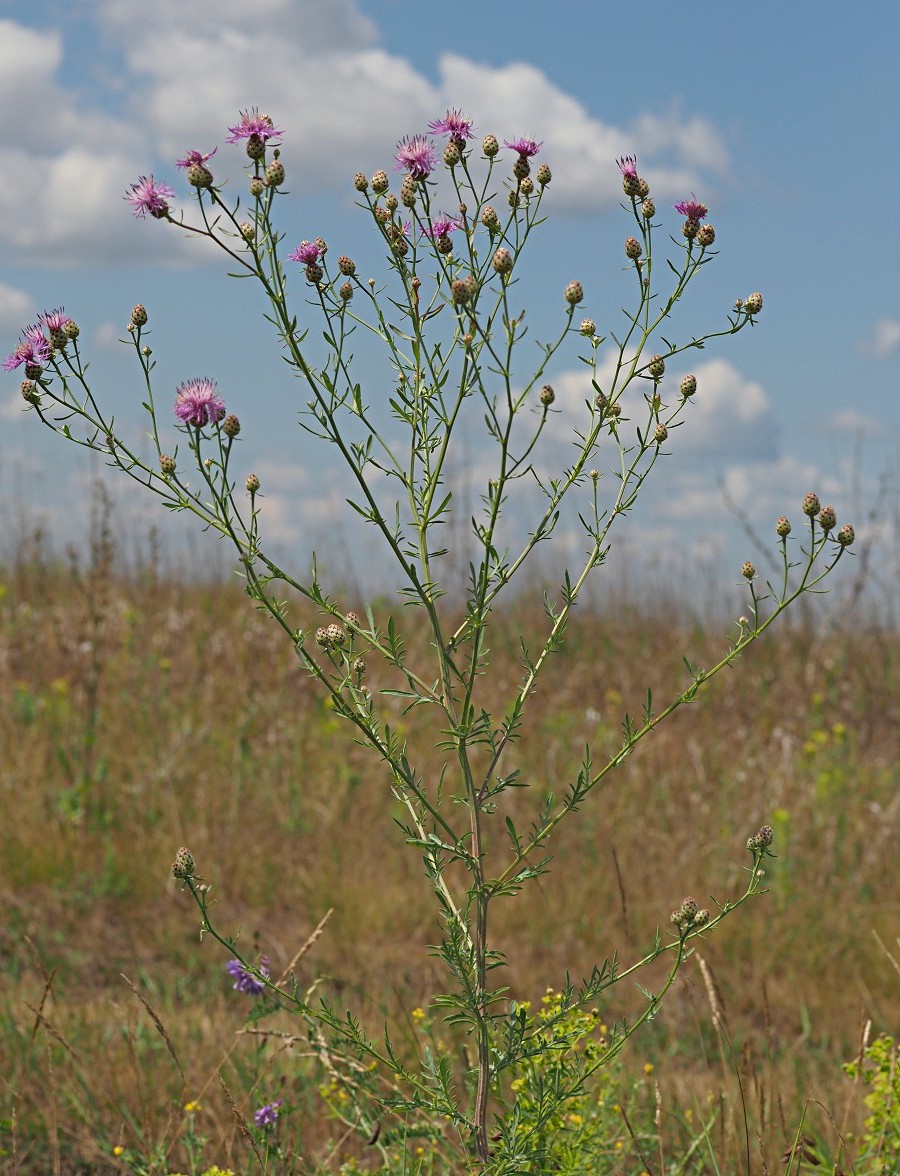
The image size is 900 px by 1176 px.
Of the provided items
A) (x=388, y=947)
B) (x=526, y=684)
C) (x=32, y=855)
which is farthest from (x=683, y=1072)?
(x=32, y=855)

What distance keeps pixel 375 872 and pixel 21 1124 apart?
6.27 feet

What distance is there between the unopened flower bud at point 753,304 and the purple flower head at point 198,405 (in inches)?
33.7

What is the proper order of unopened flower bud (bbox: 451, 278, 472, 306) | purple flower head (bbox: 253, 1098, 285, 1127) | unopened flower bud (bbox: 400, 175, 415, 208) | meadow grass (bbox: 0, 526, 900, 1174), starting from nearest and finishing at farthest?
unopened flower bud (bbox: 451, 278, 472, 306), unopened flower bud (bbox: 400, 175, 415, 208), purple flower head (bbox: 253, 1098, 285, 1127), meadow grass (bbox: 0, 526, 900, 1174)

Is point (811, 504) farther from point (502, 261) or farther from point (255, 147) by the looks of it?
point (255, 147)

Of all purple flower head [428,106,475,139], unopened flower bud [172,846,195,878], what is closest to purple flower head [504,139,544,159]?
purple flower head [428,106,475,139]

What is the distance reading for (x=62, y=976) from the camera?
3.93 meters

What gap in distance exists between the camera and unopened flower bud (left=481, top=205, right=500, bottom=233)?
69.6 inches

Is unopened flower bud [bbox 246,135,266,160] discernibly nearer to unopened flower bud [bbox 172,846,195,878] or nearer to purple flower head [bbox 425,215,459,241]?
purple flower head [bbox 425,215,459,241]

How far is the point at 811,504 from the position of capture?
73.8 inches

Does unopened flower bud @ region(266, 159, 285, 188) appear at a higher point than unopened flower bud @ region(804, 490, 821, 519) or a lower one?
higher

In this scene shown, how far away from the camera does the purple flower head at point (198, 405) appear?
174 centimetres

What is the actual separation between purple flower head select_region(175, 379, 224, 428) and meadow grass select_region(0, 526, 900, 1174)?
1386mm

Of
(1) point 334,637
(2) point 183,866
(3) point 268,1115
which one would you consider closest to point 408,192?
(1) point 334,637

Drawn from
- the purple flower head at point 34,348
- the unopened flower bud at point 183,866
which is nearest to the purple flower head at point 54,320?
the purple flower head at point 34,348
